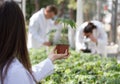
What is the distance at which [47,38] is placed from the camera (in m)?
8.98

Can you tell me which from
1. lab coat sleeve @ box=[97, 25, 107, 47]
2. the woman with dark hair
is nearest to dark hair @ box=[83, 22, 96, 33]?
lab coat sleeve @ box=[97, 25, 107, 47]

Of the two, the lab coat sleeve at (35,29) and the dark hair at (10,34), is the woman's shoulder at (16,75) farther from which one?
the lab coat sleeve at (35,29)

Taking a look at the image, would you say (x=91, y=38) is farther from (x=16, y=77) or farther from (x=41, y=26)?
(x=16, y=77)

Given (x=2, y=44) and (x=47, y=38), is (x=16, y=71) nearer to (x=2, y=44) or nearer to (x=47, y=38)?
(x=2, y=44)

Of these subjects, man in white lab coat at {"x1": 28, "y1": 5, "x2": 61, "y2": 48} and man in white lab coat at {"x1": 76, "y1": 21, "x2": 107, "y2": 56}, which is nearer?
man in white lab coat at {"x1": 76, "y1": 21, "x2": 107, "y2": 56}

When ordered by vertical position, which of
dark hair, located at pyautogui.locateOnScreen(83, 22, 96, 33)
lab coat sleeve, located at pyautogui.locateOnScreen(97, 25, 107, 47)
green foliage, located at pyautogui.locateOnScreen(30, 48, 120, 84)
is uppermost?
dark hair, located at pyautogui.locateOnScreen(83, 22, 96, 33)

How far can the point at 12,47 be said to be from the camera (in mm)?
2410

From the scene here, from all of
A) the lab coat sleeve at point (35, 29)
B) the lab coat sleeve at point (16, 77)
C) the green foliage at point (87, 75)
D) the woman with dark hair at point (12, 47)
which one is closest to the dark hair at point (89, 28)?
the lab coat sleeve at point (35, 29)

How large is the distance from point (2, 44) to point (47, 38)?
21.6 ft

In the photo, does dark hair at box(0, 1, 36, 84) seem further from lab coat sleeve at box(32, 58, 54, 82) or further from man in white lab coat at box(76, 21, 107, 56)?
man in white lab coat at box(76, 21, 107, 56)

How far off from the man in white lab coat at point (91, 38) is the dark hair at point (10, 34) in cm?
608

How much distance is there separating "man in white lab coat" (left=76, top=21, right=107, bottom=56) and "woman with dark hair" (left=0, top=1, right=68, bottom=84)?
19.9 ft

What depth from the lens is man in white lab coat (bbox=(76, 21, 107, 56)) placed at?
865cm

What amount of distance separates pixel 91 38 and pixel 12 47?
6323mm
